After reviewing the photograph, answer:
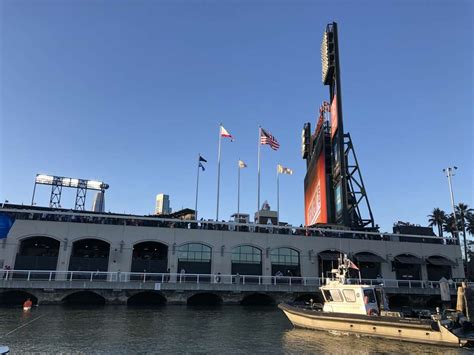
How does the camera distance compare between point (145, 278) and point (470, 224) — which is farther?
point (470, 224)

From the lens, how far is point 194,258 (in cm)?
4112

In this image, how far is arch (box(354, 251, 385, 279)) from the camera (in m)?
44.9

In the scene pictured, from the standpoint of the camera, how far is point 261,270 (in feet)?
141

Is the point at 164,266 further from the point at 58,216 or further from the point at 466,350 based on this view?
the point at 466,350

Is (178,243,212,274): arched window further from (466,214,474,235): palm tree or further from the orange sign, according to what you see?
(466,214,474,235): palm tree

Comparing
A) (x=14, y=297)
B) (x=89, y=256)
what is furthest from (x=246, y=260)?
(x=14, y=297)

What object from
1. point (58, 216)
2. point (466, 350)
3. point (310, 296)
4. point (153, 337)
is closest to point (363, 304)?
point (466, 350)

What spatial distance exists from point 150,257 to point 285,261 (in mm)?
16012

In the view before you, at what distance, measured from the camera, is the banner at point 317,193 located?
5969cm

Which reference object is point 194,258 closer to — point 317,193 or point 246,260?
point 246,260

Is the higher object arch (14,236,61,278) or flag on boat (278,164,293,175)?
flag on boat (278,164,293,175)

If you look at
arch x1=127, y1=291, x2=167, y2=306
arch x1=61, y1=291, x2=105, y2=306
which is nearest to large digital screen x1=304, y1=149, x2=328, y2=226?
arch x1=127, y1=291, x2=167, y2=306

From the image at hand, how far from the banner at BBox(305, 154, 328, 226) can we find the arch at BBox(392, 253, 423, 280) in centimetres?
1322

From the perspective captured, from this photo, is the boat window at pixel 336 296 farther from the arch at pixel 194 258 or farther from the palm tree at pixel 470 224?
the palm tree at pixel 470 224
